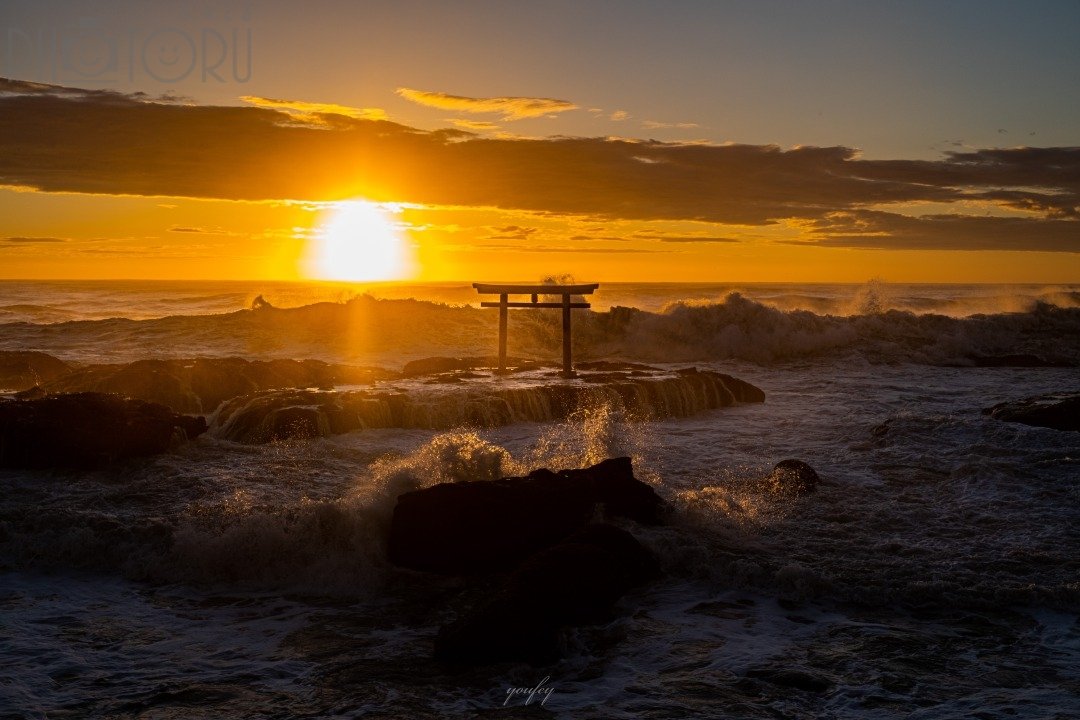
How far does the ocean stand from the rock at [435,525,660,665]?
170 millimetres

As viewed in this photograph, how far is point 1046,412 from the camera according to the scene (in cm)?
1580

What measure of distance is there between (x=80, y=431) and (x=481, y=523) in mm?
7274

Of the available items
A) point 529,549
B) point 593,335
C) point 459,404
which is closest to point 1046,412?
point 459,404

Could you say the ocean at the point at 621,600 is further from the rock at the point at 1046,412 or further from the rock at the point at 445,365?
the rock at the point at 445,365

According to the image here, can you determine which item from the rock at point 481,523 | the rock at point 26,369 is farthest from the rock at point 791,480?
the rock at point 26,369

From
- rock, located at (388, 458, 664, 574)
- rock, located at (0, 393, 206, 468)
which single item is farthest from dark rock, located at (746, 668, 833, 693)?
rock, located at (0, 393, 206, 468)

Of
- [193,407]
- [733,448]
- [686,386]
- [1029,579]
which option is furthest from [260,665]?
[686,386]

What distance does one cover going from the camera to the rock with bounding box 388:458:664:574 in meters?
9.05

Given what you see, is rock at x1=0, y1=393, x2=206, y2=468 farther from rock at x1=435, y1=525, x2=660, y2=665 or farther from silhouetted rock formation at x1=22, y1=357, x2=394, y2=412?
rock at x1=435, y1=525, x2=660, y2=665

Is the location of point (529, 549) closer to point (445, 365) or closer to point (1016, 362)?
point (445, 365)

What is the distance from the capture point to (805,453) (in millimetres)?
15125

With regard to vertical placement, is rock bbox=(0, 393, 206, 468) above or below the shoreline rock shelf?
above

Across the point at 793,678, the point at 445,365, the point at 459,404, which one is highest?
the point at 445,365

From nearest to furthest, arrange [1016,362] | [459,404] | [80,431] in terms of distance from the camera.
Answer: [80,431] → [459,404] → [1016,362]
